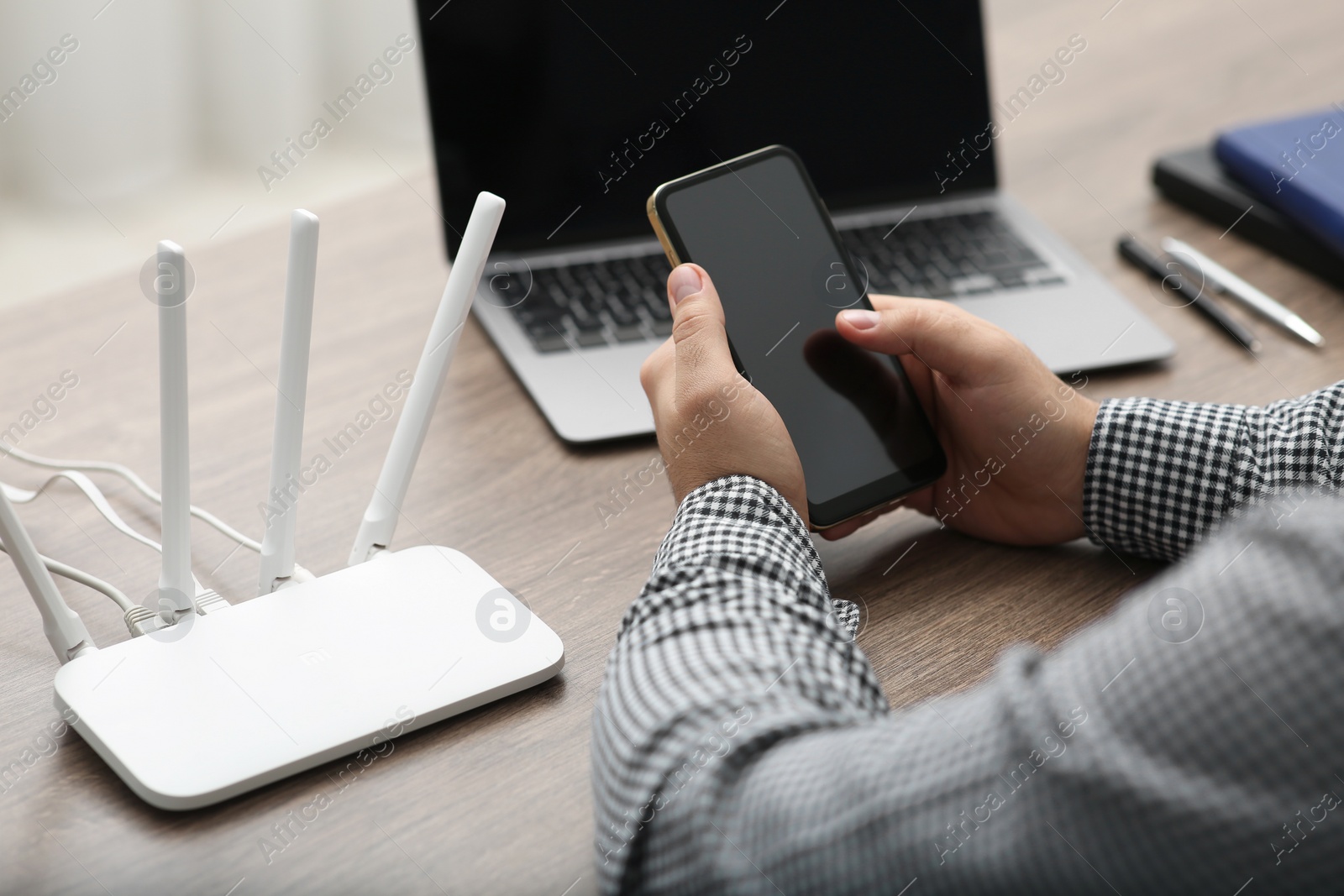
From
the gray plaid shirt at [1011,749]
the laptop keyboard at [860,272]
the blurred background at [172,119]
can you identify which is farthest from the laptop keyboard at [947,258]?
the blurred background at [172,119]

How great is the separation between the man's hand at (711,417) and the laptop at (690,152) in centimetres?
17

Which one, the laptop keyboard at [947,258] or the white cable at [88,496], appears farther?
the laptop keyboard at [947,258]

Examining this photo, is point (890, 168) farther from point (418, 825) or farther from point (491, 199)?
point (418, 825)

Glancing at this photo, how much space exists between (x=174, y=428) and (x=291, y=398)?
0.06 meters

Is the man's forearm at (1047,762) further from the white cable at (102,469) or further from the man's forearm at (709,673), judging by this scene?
the white cable at (102,469)

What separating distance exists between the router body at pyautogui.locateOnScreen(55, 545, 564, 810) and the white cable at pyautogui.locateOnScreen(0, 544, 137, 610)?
2.8 inches

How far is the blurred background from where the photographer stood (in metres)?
2.19

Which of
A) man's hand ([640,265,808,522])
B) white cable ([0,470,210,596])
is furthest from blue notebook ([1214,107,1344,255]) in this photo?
white cable ([0,470,210,596])

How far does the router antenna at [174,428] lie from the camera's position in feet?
1.60

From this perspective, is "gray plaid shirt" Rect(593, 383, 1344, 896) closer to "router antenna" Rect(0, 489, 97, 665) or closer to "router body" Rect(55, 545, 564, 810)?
"router body" Rect(55, 545, 564, 810)

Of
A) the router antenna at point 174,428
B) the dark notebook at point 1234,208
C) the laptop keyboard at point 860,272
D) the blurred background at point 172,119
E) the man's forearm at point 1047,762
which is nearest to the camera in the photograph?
the man's forearm at point 1047,762

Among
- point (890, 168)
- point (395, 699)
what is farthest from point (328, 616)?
point (890, 168)

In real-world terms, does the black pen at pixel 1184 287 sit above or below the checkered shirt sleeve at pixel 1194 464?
below

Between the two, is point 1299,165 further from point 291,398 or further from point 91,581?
point 91,581
